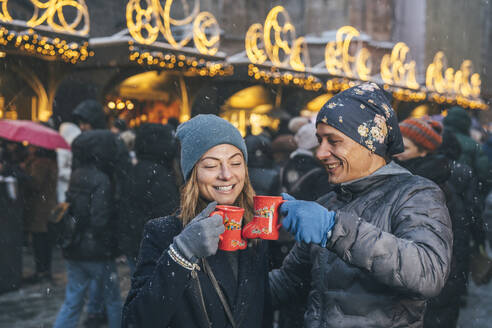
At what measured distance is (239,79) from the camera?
1778cm

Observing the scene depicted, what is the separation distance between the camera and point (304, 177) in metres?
4.69

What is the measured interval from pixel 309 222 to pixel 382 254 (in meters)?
0.25

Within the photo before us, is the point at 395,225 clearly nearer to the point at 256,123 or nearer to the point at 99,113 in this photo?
the point at 99,113

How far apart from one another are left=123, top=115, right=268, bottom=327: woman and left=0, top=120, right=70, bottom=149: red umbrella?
493cm

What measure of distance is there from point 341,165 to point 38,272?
6.12m

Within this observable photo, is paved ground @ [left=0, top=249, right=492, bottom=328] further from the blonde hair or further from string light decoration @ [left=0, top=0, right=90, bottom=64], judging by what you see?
string light decoration @ [left=0, top=0, right=90, bottom=64]

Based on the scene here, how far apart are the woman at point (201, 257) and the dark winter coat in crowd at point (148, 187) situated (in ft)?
8.45

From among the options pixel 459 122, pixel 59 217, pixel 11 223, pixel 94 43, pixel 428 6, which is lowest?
pixel 11 223

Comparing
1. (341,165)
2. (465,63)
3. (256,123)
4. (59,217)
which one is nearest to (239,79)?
(256,123)

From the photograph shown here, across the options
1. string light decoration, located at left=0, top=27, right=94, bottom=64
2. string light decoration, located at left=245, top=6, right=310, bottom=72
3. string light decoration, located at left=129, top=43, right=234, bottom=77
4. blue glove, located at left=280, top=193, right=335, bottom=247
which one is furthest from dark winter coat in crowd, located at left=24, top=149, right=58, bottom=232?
string light decoration, located at left=245, top=6, right=310, bottom=72

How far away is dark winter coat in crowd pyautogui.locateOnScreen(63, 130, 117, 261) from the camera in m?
4.88

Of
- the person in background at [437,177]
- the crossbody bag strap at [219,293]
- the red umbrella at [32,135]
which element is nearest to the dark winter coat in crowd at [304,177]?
the person in background at [437,177]

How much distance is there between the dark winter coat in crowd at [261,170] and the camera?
16.1 ft

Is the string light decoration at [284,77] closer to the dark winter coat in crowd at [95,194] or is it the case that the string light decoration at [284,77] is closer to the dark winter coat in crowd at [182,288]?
the dark winter coat in crowd at [95,194]
